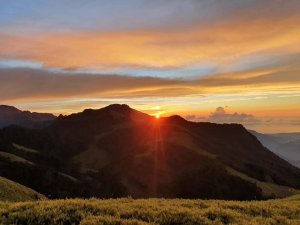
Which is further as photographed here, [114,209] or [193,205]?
[193,205]

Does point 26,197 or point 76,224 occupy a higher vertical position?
point 76,224

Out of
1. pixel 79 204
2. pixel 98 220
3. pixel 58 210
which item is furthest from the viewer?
pixel 79 204

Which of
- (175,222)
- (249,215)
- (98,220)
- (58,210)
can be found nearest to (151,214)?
(175,222)

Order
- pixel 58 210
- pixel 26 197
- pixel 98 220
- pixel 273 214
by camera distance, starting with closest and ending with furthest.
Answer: pixel 98 220
pixel 58 210
pixel 273 214
pixel 26 197

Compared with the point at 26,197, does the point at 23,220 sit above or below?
above

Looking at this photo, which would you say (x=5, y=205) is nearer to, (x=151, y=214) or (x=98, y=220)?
(x=98, y=220)

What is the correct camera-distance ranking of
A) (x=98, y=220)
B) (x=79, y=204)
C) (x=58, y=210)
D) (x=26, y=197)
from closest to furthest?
(x=98, y=220) → (x=58, y=210) → (x=79, y=204) → (x=26, y=197)

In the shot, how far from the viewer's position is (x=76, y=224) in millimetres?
16281

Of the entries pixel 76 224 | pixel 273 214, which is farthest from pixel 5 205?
pixel 273 214

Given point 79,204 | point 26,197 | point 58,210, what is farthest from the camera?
point 26,197

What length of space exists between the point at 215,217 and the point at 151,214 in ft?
10.7

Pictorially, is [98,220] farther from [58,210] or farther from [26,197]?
[26,197]

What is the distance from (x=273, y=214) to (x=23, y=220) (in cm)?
1294

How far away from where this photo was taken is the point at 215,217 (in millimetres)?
18609
